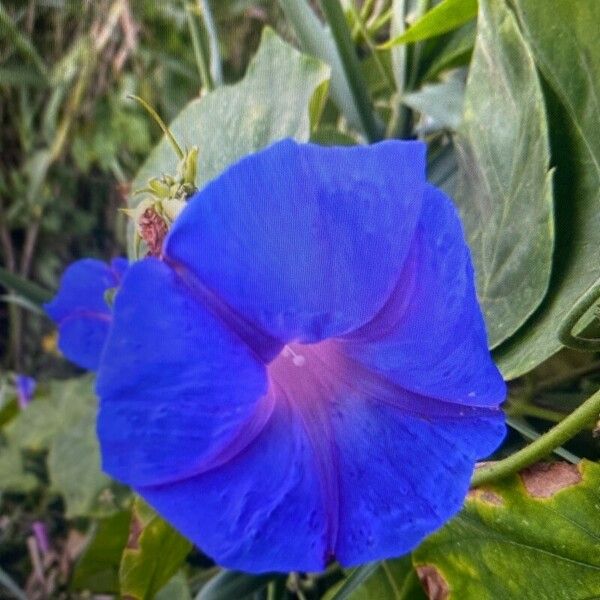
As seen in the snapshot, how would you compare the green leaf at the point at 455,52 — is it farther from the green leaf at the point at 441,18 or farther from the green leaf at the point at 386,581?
the green leaf at the point at 386,581

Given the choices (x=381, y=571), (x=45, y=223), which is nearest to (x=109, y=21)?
(x=45, y=223)

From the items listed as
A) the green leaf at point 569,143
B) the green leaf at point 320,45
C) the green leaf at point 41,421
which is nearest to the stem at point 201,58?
the green leaf at point 320,45

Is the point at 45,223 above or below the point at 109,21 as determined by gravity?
below

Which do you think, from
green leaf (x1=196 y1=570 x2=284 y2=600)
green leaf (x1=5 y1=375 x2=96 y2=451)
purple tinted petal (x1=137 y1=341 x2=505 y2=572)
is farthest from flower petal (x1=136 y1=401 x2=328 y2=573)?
green leaf (x1=5 y1=375 x2=96 y2=451)

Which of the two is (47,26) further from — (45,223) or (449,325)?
(449,325)

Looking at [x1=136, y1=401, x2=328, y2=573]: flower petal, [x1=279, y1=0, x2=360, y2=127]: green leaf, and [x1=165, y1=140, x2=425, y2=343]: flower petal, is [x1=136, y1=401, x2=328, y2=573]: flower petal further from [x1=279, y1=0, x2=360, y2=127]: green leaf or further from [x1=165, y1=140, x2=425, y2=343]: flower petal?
[x1=279, y1=0, x2=360, y2=127]: green leaf

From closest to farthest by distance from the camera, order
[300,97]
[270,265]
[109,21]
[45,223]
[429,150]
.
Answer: [270,265] → [300,97] → [429,150] → [109,21] → [45,223]

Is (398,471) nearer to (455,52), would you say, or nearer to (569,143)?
(569,143)
